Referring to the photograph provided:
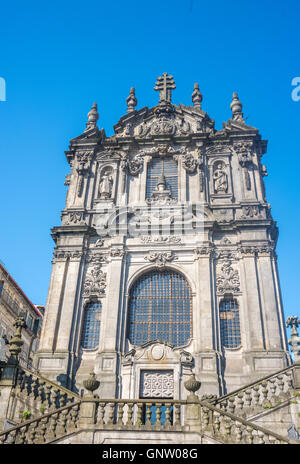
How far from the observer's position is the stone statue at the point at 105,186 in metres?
21.8

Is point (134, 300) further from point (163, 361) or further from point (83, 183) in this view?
point (83, 183)

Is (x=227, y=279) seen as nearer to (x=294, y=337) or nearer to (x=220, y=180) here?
(x=294, y=337)

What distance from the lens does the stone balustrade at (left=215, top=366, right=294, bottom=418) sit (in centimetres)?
1309

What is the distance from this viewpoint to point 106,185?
22062 millimetres

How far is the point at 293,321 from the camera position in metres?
15.3

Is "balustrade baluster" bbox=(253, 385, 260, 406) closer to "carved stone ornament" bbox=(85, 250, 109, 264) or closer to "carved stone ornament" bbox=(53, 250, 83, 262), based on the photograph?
"carved stone ornament" bbox=(85, 250, 109, 264)

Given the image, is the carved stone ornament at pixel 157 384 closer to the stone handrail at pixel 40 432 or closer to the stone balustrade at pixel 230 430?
the stone balustrade at pixel 230 430

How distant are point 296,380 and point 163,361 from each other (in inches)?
211

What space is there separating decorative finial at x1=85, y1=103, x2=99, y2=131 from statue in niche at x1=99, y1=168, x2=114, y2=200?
319 centimetres

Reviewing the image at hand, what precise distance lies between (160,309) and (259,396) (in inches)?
244

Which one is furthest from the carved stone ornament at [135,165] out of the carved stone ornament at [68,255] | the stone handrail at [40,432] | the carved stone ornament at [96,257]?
the stone handrail at [40,432]

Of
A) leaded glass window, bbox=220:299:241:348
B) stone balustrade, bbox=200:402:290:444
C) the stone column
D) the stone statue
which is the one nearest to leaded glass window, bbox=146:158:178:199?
the stone statue
